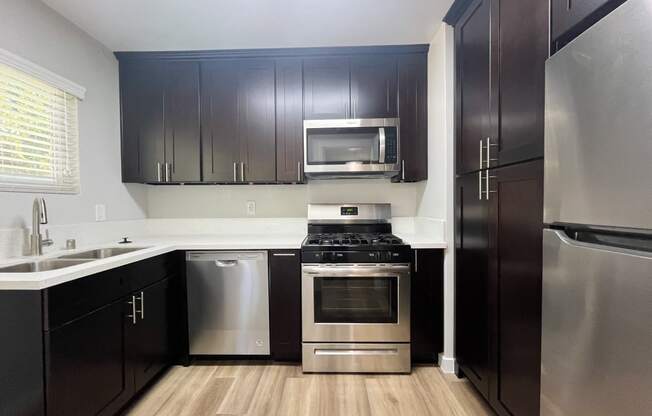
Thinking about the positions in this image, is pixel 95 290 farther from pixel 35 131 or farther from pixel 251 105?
pixel 251 105

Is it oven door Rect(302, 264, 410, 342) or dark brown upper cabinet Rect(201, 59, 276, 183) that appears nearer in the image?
oven door Rect(302, 264, 410, 342)

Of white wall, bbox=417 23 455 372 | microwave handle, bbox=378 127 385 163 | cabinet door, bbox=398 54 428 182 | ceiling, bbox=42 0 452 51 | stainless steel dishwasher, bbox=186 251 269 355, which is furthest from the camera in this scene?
cabinet door, bbox=398 54 428 182

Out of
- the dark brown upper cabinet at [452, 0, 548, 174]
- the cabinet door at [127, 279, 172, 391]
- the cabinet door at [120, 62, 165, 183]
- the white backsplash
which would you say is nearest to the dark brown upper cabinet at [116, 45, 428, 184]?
the cabinet door at [120, 62, 165, 183]

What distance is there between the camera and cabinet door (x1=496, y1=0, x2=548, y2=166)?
3.76 feet

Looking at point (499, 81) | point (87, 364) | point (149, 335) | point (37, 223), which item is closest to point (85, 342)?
point (87, 364)

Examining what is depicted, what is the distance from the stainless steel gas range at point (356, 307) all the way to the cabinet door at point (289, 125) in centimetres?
69

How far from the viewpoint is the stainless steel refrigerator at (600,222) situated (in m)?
0.70

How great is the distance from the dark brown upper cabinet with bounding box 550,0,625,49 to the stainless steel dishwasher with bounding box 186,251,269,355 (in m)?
1.90

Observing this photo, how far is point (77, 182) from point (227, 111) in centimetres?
115

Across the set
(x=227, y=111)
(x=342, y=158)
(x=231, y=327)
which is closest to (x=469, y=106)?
(x=342, y=158)

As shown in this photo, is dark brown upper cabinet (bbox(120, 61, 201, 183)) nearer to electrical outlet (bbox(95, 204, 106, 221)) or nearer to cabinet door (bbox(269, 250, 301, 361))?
electrical outlet (bbox(95, 204, 106, 221))

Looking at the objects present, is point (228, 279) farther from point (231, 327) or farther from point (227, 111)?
point (227, 111)

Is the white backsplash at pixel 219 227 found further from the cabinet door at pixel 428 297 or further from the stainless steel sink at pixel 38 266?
the stainless steel sink at pixel 38 266

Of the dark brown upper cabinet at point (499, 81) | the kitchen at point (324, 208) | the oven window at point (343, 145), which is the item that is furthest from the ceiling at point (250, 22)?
the oven window at point (343, 145)
